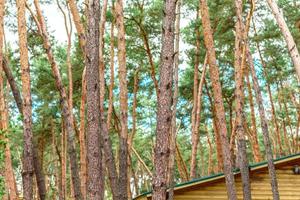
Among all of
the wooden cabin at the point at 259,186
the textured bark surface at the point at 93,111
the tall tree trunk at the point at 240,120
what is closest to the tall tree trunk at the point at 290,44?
the tall tree trunk at the point at 240,120

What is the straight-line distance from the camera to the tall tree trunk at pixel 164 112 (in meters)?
6.12

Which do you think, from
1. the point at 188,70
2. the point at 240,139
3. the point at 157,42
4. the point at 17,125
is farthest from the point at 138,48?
the point at 17,125

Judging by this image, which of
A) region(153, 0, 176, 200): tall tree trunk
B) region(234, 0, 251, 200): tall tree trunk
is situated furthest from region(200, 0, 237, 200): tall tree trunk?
region(153, 0, 176, 200): tall tree trunk

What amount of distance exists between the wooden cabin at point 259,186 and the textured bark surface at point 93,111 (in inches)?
288

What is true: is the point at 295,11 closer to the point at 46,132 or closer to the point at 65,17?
the point at 65,17

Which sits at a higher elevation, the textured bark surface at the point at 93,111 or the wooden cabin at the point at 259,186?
the textured bark surface at the point at 93,111

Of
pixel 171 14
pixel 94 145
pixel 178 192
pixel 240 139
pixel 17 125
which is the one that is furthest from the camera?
pixel 178 192

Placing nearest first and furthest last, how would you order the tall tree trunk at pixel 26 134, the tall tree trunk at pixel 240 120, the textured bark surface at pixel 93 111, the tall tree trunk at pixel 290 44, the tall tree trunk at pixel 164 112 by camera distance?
the tall tree trunk at pixel 164 112 → the textured bark surface at pixel 93 111 → the tall tree trunk at pixel 290 44 → the tall tree trunk at pixel 26 134 → the tall tree trunk at pixel 240 120

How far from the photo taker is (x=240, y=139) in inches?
454

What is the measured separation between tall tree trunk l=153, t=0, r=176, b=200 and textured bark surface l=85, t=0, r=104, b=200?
4.96ft

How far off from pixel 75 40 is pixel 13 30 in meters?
4.30

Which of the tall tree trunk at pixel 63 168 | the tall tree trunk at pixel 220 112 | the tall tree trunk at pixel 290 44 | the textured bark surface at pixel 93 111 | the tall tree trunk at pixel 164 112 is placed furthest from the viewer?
the tall tree trunk at pixel 63 168

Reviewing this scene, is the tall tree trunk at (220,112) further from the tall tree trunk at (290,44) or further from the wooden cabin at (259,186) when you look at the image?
the wooden cabin at (259,186)

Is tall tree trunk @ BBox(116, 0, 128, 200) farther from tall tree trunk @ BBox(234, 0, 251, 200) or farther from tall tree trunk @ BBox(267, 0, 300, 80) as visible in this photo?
tall tree trunk @ BBox(267, 0, 300, 80)
